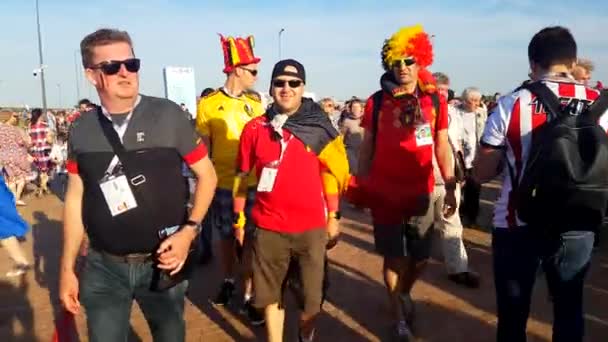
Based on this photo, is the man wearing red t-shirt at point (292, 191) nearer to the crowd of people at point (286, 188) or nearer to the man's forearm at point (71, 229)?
the crowd of people at point (286, 188)

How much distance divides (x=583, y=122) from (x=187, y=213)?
1.90 meters

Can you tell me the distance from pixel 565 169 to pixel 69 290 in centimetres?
233

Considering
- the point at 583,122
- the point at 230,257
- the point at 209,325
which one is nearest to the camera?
the point at 583,122

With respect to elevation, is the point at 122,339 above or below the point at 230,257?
above

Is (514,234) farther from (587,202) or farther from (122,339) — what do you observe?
(122,339)

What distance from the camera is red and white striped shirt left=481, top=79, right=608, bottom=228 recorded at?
2.47 meters

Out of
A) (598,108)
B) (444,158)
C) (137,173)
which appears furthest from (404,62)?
(137,173)

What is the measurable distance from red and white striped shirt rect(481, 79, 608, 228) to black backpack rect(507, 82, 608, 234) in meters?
0.04

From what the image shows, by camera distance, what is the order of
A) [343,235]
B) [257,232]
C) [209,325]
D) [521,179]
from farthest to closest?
[343,235], [209,325], [257,232], [521,179]

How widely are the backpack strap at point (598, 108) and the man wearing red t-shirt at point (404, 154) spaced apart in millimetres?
1398

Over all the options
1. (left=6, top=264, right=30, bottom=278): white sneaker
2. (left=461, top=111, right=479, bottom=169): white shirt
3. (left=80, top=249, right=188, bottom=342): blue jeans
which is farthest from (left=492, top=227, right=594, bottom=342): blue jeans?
(left=6, top=264, right=30, bottom=278): white sneaker

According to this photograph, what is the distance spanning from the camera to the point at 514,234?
Result: 2.63m

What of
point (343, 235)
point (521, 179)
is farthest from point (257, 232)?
point (343, 235)

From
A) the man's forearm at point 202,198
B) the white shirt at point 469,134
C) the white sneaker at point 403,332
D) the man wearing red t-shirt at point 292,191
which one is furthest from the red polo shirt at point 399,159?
the white shirt at point 469,134
